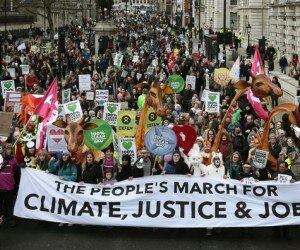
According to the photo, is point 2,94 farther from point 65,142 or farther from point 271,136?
point 271,136

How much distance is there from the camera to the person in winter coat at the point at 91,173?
12.0 meters

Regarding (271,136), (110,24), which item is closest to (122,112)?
(271,136)

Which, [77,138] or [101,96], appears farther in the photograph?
[101,96]

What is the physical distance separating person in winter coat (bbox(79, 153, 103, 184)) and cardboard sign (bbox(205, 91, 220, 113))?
6.47m

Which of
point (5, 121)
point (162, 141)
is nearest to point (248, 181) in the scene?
point (162, 141)

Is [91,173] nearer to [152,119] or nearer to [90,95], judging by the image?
[152,119]

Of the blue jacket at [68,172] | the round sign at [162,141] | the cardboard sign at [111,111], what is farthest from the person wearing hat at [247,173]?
the cardboard sign at [111,111]

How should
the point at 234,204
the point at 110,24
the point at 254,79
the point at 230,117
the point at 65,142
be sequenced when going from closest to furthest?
the point at 234,204
the point at 65,142
the point at 254,79
the point at 230,117
the point at 110,24

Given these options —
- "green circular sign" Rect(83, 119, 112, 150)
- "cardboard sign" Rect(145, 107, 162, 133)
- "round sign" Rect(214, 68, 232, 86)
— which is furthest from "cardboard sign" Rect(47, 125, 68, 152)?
"round sign" Rect(214, 68, 232, 86)

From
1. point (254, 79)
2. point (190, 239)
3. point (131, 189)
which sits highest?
point (254, 79)

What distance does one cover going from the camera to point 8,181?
1204cm

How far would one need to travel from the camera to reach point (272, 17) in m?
57.0

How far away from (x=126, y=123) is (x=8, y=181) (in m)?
3.82

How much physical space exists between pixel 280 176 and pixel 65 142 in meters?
4.17
